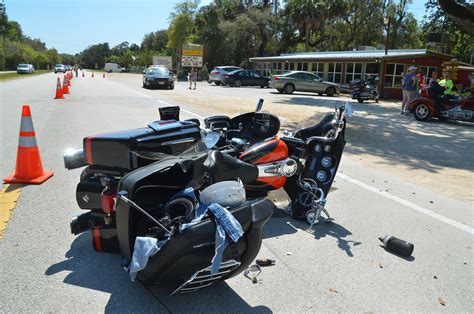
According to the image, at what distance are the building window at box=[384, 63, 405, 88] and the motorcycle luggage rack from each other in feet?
92.5

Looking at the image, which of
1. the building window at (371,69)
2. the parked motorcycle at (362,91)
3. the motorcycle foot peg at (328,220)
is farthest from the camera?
the building window at (371,69)

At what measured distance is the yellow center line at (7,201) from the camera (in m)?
4.26

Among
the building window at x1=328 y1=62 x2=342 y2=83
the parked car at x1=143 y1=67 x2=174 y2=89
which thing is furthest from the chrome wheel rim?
the building window at x1=328 y1=62 x2=342 y2=83

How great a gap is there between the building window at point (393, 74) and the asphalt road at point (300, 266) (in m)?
24.6

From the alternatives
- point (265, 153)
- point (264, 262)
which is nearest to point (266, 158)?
point (265, 153)

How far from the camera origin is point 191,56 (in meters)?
52.5

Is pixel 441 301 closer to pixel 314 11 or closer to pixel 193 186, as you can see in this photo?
pixel 193 186

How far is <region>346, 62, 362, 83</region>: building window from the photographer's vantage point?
31352mm

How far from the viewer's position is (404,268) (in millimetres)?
3682

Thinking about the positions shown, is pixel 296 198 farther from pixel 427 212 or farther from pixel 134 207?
pixel 134 207

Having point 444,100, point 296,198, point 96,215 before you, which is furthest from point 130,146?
point 444,100

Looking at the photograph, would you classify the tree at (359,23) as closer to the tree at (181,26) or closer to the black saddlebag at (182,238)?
the tree at (181,26)

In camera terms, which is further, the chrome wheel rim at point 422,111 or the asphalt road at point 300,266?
the chrome wheel rim at point 422,111

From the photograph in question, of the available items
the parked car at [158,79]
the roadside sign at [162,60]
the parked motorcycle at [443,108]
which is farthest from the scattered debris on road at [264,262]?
the roadside sign at [162,60]
